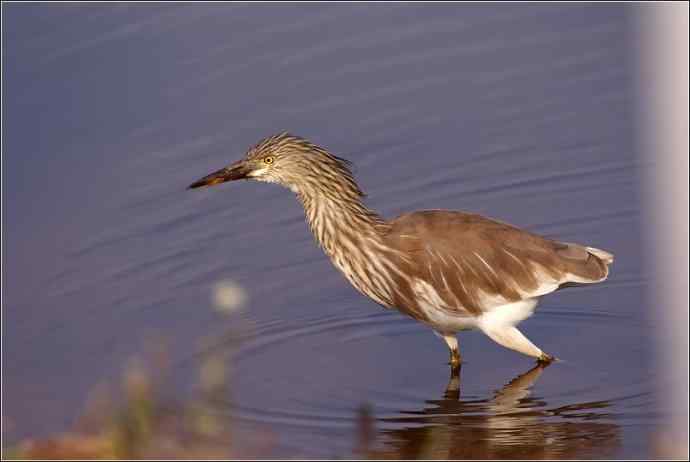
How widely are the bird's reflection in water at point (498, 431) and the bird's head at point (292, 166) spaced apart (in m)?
1.37

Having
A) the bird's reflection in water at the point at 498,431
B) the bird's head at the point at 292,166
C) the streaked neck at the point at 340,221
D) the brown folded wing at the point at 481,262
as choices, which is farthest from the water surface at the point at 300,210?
the bird's head at the point at 292,166

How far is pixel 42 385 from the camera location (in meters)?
8.20

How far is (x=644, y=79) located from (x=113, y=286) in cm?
467

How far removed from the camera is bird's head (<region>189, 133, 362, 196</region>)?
845cm

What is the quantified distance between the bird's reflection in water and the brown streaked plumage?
398 millimetres

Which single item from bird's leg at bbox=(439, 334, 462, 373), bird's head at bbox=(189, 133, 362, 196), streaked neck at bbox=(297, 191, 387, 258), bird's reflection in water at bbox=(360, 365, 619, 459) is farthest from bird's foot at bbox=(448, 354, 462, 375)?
bird's head at bbox=(189, 133, 362, 196)

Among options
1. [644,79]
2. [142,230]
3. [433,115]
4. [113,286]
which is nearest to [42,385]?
[113,286]

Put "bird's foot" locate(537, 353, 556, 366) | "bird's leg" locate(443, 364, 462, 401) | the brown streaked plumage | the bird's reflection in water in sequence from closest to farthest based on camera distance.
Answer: the bird's reflection in water → "bird's leg" locate(443, 364, 462, 401) → the brown streaked plumage → "bird's foot" locate(537, 353, 556, 366)

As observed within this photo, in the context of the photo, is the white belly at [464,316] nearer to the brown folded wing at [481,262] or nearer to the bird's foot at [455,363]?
the brown folded wing at [481,262]

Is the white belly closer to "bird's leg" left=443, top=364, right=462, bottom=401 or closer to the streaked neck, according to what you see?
"bird's leg" left=443, top=364, right=462, bottom=401

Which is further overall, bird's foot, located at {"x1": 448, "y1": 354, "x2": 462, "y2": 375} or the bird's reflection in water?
bird's foot, located at {"x1": 448, "y1": 354, "x2": 462, "y2": 375}

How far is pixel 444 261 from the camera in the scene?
8211 millimetres

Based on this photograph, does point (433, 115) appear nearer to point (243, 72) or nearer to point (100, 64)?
point (243, 72)

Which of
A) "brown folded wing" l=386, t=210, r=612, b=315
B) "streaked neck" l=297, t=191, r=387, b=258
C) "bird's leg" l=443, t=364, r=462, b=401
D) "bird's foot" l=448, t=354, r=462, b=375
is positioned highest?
"streaked neck" l=297, t=191, r=387, b=258
